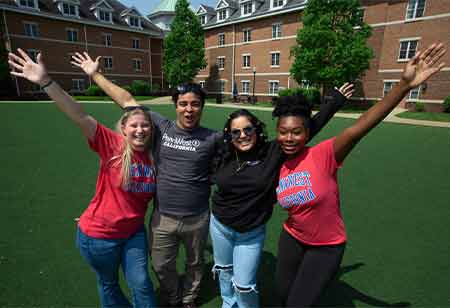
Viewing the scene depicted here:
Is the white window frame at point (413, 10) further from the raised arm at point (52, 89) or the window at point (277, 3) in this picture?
the raised arm at point (52, 89)

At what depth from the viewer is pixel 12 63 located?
77.2 inches

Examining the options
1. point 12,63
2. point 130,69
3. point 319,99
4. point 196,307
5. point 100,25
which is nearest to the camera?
point 12,63

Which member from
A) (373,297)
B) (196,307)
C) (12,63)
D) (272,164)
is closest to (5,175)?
(12,63)

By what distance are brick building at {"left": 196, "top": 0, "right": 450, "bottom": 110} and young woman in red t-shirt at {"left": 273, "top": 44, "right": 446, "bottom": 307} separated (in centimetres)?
2643

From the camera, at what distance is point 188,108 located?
237 centimetres

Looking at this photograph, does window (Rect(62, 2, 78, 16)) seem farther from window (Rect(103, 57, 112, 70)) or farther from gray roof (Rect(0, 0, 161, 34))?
window (Rect(103, 57, 112, 70))

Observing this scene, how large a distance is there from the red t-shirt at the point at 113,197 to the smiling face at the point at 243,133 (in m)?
0.85

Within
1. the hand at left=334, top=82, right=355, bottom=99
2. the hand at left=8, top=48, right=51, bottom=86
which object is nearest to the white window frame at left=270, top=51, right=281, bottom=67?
the hand at left=334, top=82, right=355, bottom=99

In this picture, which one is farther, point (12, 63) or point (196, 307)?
point (196, 307)

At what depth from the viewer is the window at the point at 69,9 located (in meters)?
33.0

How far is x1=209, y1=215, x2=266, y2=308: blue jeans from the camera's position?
2.19 m

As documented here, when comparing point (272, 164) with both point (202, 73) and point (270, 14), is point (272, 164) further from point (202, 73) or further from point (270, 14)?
point (202, 73)

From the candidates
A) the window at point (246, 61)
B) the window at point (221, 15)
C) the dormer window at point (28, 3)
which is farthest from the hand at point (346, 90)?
the dormer window at point (28, 3)

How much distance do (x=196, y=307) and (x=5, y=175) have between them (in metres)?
5.89
